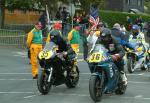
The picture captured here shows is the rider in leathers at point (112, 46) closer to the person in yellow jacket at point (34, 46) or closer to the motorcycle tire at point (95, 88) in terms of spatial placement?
the motorcycle tire at point (95, 88)

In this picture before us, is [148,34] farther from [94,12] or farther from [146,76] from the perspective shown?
[146,76]

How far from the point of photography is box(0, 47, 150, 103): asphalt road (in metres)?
13.9

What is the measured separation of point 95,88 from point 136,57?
8.33 metres

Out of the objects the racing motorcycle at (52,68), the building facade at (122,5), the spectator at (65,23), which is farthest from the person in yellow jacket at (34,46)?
the building facade at (122,5)

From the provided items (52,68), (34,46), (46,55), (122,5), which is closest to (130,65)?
(34,46)

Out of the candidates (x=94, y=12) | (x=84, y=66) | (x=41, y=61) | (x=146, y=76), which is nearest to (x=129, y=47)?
(x=146, y=76)

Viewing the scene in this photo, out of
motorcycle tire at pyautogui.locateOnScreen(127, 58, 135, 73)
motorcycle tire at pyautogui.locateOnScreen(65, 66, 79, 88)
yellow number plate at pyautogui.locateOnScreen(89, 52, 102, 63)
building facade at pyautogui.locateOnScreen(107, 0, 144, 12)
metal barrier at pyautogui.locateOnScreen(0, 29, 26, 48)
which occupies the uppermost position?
yellow number plate at pyautogui.locateOnScreen(89, 52, 102, 63)

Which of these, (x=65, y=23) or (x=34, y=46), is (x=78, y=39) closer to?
(x=34, y=46)

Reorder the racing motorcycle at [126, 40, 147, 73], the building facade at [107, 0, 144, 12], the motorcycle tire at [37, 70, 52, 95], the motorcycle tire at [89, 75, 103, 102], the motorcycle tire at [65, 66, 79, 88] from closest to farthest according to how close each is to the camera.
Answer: the motorcycle tire at [89, 75, 103, 102]
the motorcycle tire at [37, 70, 52, 95]
the motorcycle tire at [65, 66, 79, 88]
the racing motorcycle at [126, 40, 147, 73]
the building facade at [107, 0, 144, 12]

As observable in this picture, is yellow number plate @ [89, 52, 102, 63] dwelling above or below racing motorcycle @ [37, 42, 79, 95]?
above

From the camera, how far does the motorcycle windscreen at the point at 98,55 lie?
1330 cm

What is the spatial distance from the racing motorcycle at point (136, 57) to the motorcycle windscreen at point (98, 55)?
714 cm

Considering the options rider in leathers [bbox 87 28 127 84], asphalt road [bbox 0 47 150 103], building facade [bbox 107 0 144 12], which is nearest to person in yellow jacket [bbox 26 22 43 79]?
asphalt road [bbox 0 47 150 103]

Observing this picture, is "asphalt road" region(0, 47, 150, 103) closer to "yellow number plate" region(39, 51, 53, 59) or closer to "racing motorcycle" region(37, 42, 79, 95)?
"racing motorcycle" region(37, 42, 79, 95)
